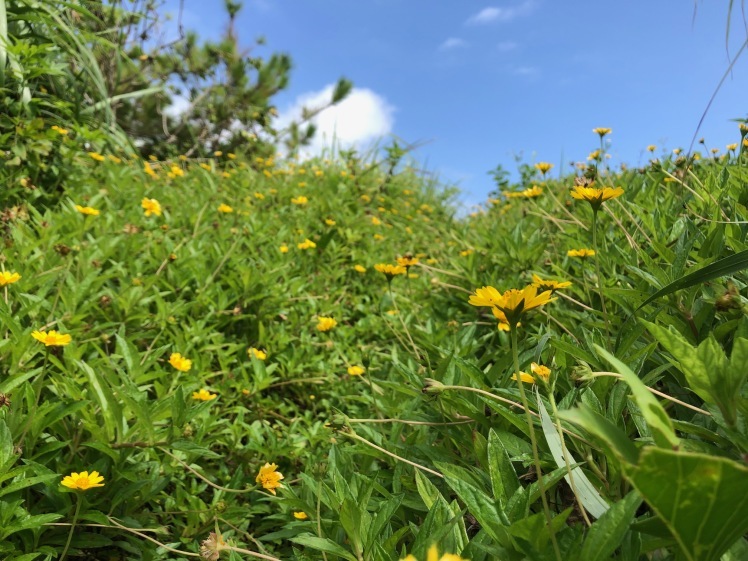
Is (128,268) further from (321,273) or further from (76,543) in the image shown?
(76,543)

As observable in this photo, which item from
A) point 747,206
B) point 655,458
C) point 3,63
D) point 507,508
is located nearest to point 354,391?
point 507,508

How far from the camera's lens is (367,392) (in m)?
1.76

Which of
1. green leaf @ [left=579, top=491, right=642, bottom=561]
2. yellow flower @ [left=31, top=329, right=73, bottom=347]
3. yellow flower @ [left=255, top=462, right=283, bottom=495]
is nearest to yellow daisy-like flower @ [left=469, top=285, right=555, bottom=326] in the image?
green leaf @ [left=579, top=491, right=642, bottom=561]

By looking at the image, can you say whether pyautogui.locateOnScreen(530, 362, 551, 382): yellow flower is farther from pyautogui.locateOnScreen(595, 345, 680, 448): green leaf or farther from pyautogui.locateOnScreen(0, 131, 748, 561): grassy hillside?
pyautogui.locateOnScreen(595, 345, 680, 448): green leaf

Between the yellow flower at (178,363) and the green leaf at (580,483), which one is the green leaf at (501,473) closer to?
the green leaf at (580,483)

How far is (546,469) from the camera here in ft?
2.87

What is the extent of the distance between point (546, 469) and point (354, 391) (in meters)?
1.08

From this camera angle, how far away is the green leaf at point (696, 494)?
0.36m

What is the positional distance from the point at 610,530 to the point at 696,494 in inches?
7.6

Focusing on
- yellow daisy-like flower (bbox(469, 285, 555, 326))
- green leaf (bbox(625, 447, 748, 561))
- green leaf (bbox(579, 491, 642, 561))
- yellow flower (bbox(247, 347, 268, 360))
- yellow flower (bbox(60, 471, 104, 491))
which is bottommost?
yellow flower (bbox(60, 471, 104, 491))

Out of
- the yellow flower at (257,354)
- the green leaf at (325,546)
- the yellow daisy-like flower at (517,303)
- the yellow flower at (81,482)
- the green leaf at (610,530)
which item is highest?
the yellow daisy-like flower at (517,303)

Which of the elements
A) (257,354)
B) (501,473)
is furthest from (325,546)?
(257,354)

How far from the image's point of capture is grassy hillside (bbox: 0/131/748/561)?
0.62 meters

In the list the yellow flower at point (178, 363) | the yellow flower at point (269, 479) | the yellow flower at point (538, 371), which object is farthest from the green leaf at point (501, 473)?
the yellow flower at point (178, 363)
